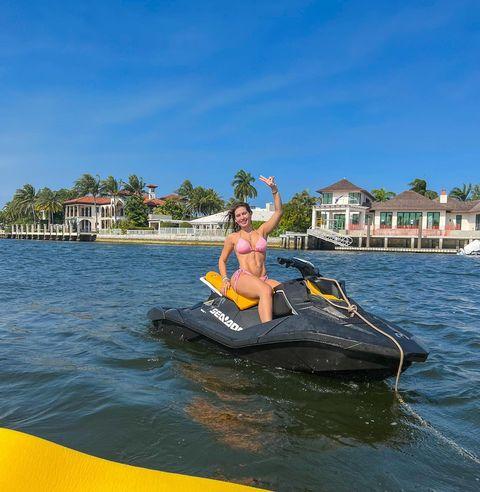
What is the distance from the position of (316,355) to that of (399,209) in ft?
173

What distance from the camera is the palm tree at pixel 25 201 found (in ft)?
305

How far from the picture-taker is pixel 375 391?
15.9 feet

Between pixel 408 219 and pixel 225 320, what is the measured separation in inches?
2068

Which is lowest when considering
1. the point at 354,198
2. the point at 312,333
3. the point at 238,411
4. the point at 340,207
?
the point at 238,411

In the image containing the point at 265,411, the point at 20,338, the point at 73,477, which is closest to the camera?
the point at 73,477

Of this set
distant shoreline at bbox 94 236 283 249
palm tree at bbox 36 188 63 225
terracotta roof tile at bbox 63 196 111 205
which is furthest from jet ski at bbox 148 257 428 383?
palm tree at bbox 36 188 63 225

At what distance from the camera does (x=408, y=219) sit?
5441cm

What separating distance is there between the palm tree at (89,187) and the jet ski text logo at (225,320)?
81943mm

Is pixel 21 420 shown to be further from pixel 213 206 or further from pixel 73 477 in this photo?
pixel 213 206

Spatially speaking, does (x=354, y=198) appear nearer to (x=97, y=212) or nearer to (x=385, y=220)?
(x=385, y=220)

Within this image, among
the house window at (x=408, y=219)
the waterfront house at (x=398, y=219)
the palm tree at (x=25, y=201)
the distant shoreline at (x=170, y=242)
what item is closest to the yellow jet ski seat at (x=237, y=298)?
the waterfront house at (x=398, y=219)

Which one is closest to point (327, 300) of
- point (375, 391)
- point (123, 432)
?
point (375, 391)

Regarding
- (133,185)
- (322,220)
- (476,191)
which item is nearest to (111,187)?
(133,185)

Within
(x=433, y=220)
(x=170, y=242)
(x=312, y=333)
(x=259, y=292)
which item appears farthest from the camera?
(x=170, y=242)
